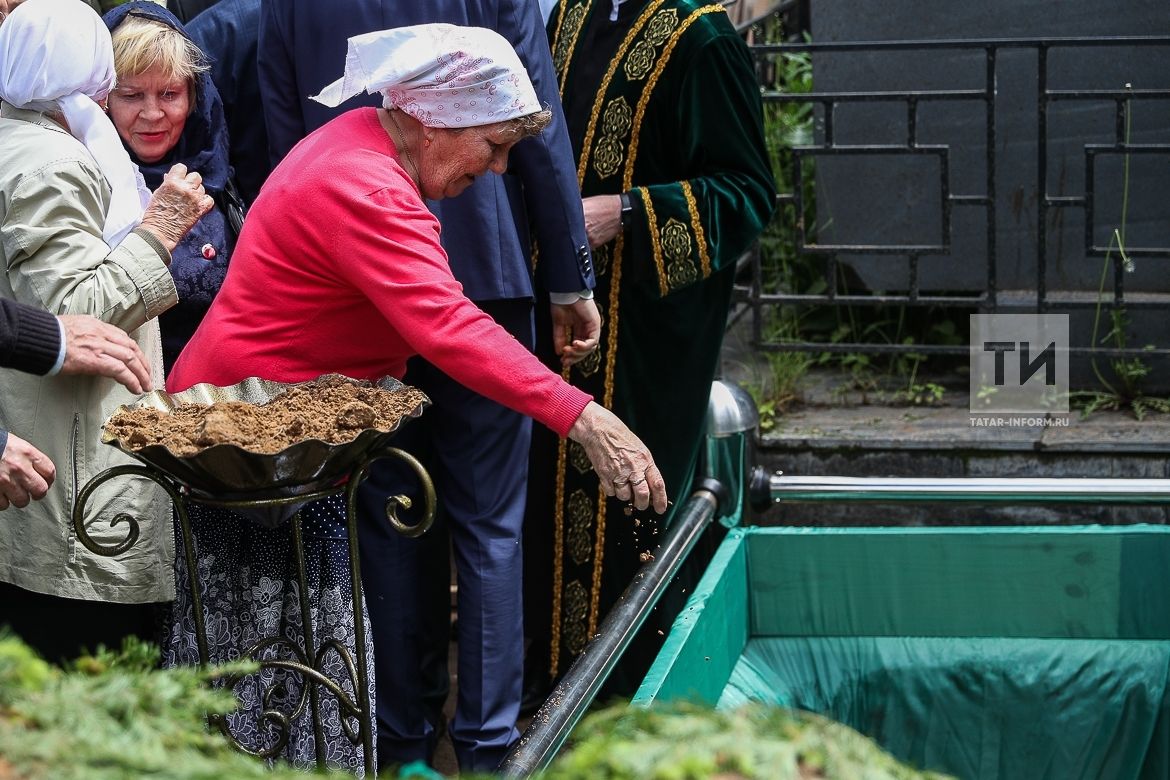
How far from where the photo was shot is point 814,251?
218 inches

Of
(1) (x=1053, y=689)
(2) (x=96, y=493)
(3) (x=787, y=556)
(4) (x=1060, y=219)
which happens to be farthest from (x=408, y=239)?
(4) (x=1060, y=219)

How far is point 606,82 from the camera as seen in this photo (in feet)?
11.7

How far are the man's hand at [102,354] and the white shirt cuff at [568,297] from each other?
1.06m

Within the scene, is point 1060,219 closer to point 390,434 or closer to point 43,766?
point 390,434

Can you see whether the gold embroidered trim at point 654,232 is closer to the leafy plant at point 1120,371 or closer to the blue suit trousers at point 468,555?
the blue suit trousers at point 468,555

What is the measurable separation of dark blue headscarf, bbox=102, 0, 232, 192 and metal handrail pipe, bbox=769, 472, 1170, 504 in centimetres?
140

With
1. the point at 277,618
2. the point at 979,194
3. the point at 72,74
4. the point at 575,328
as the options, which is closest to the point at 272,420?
the point at 277,618

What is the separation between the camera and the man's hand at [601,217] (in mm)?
3422

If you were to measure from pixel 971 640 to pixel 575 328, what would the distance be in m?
1.11

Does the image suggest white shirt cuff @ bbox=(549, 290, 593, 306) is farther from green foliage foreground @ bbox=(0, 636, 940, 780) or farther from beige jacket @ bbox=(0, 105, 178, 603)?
green foliage foreground @ bbox=(0, 636, 940, 780)

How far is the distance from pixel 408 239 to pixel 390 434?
1.12 ft

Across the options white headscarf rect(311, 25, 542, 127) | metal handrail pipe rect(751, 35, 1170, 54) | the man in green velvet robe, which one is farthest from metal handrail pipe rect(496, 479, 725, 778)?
metal handrail pipe rect(751, 35, 1170, 54)

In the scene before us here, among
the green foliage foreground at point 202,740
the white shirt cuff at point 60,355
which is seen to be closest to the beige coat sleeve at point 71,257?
the white shirt cuff at point 60,355

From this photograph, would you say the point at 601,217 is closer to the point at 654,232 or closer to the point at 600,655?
the point at 654,232
